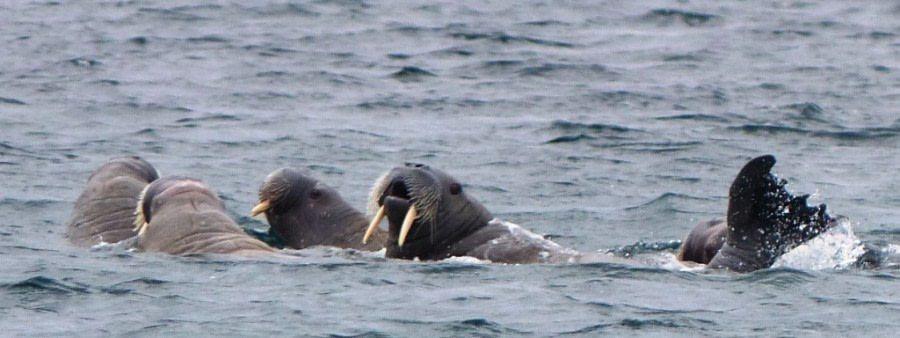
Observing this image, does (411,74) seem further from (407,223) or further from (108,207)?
(407,223)

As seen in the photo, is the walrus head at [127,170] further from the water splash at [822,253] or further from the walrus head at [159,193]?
the water splash at [822,253]

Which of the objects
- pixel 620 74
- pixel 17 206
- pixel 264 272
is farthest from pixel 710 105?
pixel 264 272

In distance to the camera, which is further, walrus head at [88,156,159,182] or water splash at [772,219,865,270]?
walrus head at [88,156,159,182]

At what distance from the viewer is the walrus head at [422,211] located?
412 inches

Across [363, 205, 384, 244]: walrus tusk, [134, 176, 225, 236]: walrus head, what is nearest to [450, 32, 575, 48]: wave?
[134, 176, 225, 236]: walrus head

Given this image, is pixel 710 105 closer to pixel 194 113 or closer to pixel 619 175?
pixel 619 175

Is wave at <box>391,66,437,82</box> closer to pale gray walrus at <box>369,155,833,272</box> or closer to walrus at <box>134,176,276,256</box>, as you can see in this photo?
walrus at <box>134,176,276,256</box>

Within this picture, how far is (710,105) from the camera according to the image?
19.0 meters

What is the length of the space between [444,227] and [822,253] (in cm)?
229

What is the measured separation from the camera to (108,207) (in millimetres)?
11508

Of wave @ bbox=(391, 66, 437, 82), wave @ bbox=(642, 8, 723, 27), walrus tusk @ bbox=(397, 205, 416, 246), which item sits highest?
walrus tusk @ bbox=(397, 205, 416, 246)

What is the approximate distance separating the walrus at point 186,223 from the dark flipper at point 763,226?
279cm

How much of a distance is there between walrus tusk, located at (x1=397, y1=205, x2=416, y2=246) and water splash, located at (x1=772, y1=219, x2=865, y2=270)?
2.16m

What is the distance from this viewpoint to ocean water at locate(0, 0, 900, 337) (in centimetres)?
916
